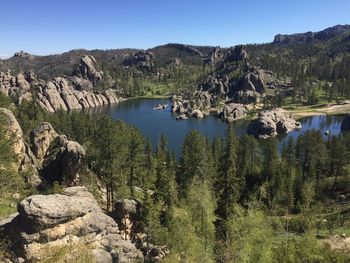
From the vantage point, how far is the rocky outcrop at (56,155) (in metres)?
82.3

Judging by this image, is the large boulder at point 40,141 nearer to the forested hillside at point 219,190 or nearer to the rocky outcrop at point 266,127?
the forested hillside at point 219,190

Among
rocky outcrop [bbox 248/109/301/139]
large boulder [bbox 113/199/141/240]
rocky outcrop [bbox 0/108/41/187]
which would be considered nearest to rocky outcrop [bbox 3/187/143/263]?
large boulder [bbox 113/199/141/240]

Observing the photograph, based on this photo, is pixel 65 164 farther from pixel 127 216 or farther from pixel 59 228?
pixel 59 228

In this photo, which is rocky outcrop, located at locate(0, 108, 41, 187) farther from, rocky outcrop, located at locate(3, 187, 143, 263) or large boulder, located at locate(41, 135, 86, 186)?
rocky outcrop, located at locate(3, 187, 143, 263)

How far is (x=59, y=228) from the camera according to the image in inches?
1538

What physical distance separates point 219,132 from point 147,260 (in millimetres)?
149211

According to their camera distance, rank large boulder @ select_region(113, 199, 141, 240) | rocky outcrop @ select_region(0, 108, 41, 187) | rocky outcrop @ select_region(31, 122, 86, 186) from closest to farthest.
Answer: large boulder @ select_region(113, 199, 141, 240), rocky outcrop @ select_region(0, 108, 41, 187), rocky outcrop @ select_region(31, 122, 86, 186)

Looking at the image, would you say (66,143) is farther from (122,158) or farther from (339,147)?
(339,147)

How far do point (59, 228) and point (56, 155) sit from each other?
51288 millimetres

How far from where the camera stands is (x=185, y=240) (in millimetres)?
48031

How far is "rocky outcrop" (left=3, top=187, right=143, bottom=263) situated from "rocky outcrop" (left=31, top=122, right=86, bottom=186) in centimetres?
3860

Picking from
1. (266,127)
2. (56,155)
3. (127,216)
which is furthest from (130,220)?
(266,127)

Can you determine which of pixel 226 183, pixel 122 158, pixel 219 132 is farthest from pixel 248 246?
pixel 219 132

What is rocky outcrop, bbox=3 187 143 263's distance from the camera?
122 ft
